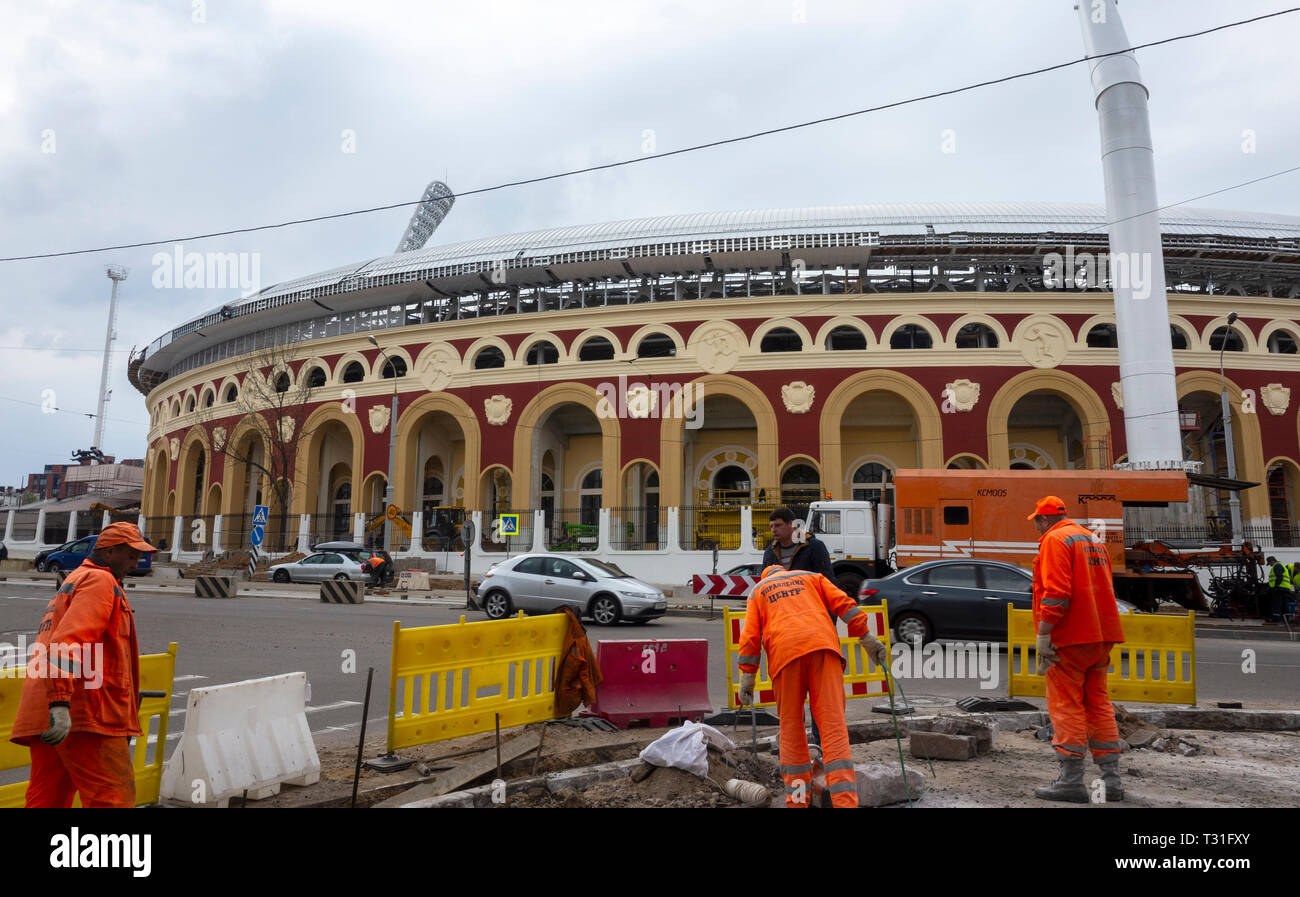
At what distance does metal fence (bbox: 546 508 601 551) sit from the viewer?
29359 mm

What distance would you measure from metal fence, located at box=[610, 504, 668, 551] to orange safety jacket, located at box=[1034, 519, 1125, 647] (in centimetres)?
2203

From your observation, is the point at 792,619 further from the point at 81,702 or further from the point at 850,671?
the point at 81,702

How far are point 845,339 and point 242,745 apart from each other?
28122 millimetres

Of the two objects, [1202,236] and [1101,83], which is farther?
[1202,236]

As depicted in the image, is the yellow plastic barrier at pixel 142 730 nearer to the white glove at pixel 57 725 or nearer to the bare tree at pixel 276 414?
the white glove at pixel 57 725

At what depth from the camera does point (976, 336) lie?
97.2ft

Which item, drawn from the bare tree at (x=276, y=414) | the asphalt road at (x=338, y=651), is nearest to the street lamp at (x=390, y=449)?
the bare tree at (x=276, y=414)

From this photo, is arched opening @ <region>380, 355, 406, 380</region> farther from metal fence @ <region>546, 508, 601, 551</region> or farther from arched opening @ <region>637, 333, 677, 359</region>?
arched opening @ <region>637, 333, 677, 359</region>

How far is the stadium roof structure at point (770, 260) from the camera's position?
95.0ft

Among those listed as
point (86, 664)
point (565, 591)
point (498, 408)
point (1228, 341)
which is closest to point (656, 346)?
point (498, 408)

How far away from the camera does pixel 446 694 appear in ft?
20.9

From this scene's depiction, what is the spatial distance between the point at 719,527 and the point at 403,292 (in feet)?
59.8
